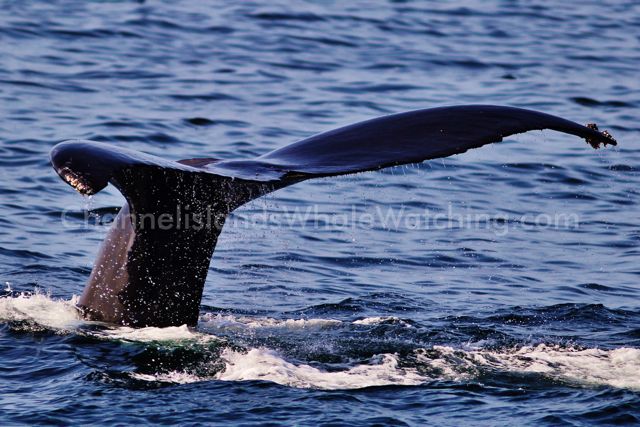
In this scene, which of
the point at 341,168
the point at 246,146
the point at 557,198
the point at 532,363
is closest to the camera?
the point at 341,168

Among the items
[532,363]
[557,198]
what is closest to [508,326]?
[532,363]

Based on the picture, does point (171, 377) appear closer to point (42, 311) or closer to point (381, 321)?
point (42, 311)

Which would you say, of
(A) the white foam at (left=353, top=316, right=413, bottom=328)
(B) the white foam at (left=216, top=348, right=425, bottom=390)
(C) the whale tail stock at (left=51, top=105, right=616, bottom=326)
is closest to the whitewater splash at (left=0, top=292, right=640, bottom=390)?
(B) the white foam at (left=216, top=348, right=425, bottom=390)

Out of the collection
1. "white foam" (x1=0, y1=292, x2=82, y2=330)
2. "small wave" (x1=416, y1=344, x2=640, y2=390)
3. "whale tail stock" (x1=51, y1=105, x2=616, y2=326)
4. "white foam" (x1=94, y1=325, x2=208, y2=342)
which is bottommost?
"small wave" (x1=416, y1=344, x2=640, y2=390)

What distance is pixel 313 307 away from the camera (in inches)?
339

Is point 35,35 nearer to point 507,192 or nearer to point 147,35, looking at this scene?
point 147,35

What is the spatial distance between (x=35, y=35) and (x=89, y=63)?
205 centimetres

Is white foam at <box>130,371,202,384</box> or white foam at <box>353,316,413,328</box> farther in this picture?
white foam at <box>353,316,413,328</box>

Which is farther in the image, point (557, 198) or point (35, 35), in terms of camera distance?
point (35, 35)

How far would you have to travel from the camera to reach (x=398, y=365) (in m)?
6.84

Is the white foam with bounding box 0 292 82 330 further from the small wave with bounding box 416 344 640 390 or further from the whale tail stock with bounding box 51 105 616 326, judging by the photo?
the small wave with bounding box 416 344 640 390

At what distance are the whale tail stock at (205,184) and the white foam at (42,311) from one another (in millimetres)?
665

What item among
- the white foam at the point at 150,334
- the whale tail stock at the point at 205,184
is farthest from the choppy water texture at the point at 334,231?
the whale tail stock at the point at 205,184

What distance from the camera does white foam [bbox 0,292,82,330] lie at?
7.30m
